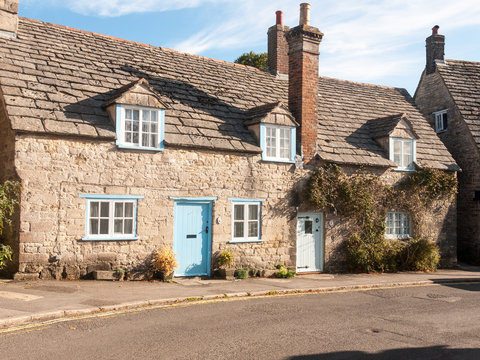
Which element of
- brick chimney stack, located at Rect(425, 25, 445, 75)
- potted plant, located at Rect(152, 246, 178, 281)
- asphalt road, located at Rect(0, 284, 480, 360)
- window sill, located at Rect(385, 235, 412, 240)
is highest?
brick chimney stack, located at Rect(425, 25, 445, 75)

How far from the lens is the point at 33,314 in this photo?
876cm

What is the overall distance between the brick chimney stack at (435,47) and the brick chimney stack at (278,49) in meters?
7.45

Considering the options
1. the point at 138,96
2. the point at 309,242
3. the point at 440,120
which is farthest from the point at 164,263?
the point at 440,120

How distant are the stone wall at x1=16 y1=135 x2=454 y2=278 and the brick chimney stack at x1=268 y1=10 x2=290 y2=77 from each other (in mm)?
7138

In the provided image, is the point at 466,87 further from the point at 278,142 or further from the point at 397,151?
the point at 278,142

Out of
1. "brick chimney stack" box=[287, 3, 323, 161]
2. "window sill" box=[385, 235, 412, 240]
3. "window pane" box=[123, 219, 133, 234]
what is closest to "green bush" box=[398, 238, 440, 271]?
"window sill" box=[385, 235, 412, 240]

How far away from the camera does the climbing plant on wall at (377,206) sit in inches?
670

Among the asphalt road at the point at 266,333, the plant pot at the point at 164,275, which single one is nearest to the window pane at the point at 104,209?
the plant pot at the point at 164,275

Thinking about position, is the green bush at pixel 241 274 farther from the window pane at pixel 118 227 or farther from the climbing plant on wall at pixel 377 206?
the window pane at pixel 118 227

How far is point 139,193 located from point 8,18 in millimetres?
7357

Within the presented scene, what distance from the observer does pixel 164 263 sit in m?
13.8

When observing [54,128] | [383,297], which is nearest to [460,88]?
[383,297]

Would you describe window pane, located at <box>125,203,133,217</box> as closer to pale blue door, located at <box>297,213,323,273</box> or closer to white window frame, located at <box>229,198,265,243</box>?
white window frame, located at <box>229,198,265,243</box>

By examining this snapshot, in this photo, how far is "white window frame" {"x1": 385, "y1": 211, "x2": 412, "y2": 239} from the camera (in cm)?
1850
